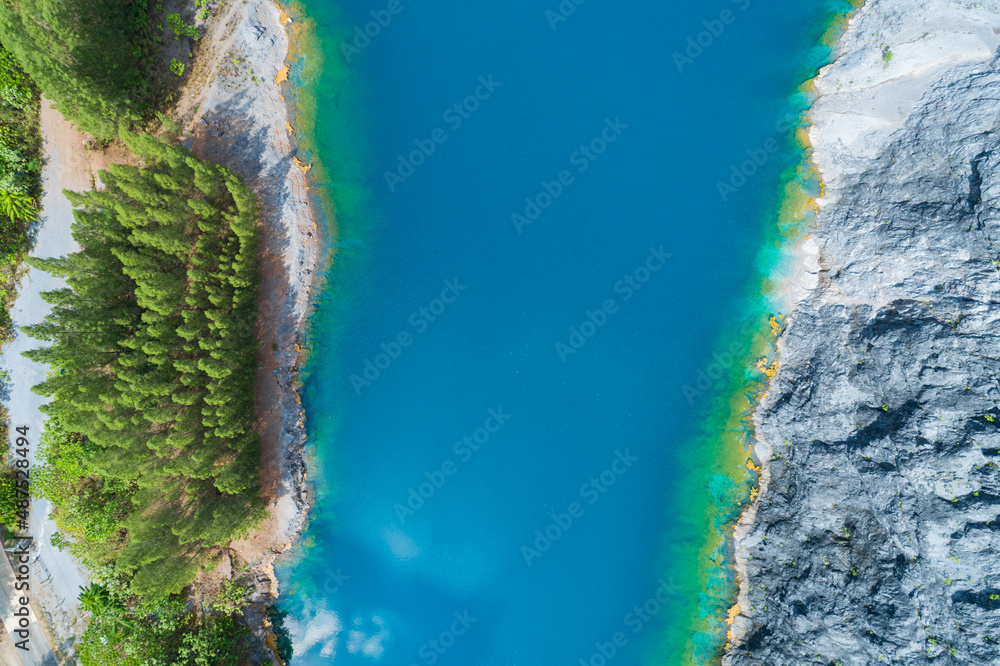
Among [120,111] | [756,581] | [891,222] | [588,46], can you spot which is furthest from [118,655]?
[891,222]

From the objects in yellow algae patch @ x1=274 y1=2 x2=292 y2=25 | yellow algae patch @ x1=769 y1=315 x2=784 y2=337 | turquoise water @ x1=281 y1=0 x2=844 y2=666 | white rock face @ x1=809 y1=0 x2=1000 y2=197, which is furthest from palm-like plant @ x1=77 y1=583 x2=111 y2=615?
white rock face @ x1=809 y1=0 x2=1000 y2=197

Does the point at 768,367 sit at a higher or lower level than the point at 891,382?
lower

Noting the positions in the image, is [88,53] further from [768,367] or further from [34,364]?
[768,367]

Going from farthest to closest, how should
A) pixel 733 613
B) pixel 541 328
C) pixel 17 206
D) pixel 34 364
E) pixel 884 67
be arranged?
pixel 733 613 → pixel 541 328 → pixel 34 364 → pixel 884 67 → pixel 17 206

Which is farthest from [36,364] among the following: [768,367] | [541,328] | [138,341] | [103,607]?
[768,367]

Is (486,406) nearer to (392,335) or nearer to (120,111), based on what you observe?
(392,335)

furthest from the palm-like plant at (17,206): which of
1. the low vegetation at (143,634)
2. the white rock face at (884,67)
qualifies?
the white rock face at (884,67)

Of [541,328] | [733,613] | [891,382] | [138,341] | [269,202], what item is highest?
[891,382]

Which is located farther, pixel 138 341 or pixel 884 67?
pixel 884 67
